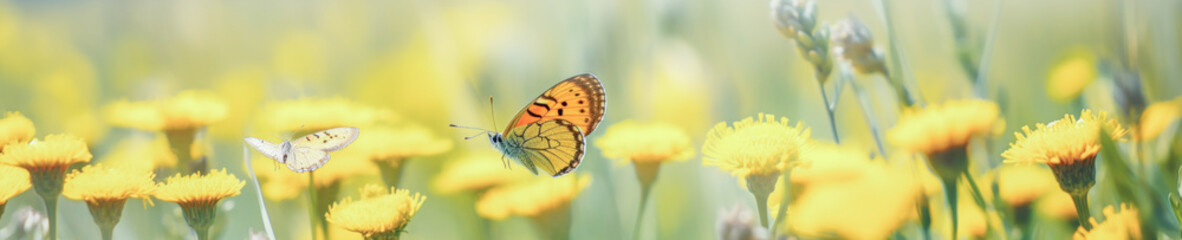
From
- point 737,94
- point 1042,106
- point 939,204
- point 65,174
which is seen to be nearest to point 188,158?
point 65,174

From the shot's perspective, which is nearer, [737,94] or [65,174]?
[65,174]

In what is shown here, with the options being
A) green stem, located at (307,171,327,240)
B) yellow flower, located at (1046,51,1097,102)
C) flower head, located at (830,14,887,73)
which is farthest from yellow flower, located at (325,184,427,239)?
yellow flower, located at (1046,51,1097,102)

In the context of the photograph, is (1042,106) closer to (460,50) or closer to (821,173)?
(821,173)

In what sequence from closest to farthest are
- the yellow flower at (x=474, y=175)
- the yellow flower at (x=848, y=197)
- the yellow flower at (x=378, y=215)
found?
the yellow flower at (x=848, y=197) → the yellow flower at (x=378, y=215) → the yellow flower at (x=474, y=175)

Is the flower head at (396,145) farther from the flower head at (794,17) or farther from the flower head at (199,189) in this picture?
the flower head at (794,17)

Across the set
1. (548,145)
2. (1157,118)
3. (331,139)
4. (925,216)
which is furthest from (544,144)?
(1157,118)

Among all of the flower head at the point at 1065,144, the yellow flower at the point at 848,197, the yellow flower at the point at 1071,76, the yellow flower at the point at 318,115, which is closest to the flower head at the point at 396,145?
the yellow flower at the point at 318,115

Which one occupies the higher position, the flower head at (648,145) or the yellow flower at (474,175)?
the flower head at (648,145)
